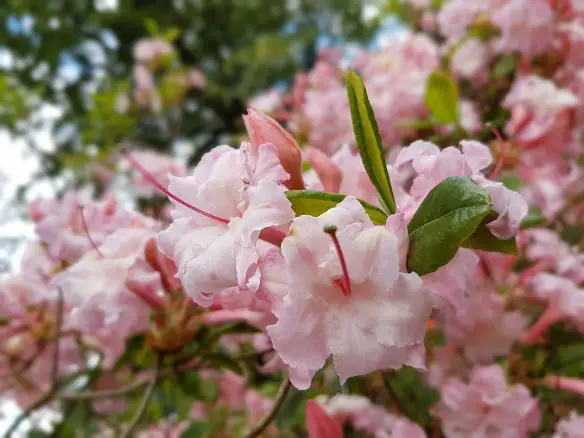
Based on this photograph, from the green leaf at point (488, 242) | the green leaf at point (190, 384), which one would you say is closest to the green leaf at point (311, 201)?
the green leaf at point (488, 242)

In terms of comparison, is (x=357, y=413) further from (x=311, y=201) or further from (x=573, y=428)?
(x=311, y=201)

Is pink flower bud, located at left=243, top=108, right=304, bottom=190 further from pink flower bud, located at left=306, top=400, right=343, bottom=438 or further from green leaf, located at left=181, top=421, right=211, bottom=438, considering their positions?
green leaf, located at left=181, top=421, right=211, bottom=438

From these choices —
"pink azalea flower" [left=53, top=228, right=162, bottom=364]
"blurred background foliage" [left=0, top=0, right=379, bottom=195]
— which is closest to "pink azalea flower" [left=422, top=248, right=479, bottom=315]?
"pink azalea flower" [left=53, top=228, right=162, bottom=364]

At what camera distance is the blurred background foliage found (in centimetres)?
235

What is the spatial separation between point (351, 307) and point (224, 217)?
117mm

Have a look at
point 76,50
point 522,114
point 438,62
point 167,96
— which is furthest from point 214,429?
point 76,50

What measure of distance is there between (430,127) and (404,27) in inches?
34.6

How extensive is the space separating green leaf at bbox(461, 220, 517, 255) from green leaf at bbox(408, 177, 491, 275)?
0.06 metres

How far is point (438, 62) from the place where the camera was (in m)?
1.39

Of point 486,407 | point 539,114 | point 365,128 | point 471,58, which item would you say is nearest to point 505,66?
point 471,58

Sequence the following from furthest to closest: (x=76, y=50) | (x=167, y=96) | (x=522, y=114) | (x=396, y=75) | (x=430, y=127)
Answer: (x=76, y=50) → (x=167, y=96) → (x=396, y=75) → (x=430, y=127) → (x=522, y=114)

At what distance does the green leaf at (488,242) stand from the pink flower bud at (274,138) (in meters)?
0.14

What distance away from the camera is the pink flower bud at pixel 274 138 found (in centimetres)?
46

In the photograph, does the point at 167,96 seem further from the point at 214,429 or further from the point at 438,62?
the point at 214,429
